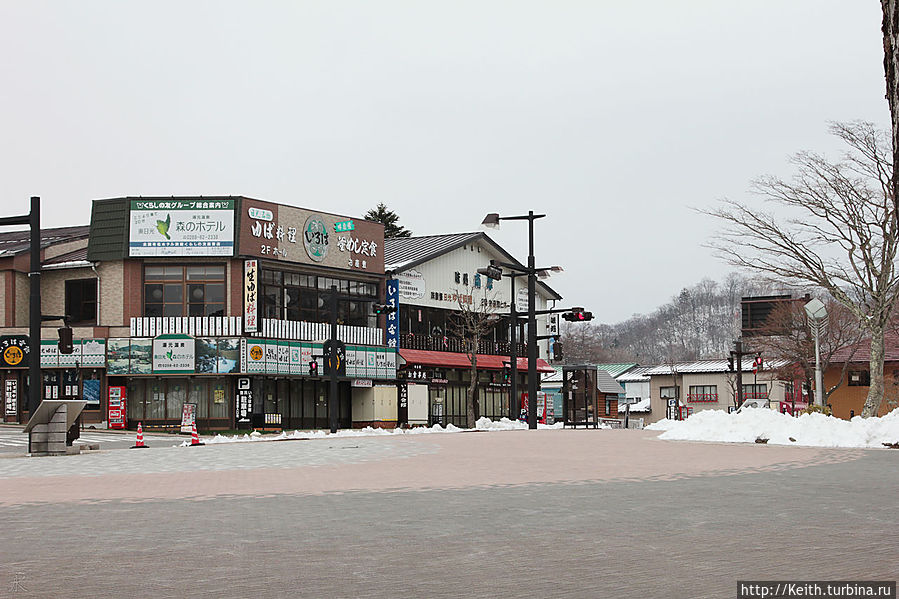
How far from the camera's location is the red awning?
5456cm

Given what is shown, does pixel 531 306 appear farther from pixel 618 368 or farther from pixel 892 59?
pixel 618 368

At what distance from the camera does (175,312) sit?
46688mm

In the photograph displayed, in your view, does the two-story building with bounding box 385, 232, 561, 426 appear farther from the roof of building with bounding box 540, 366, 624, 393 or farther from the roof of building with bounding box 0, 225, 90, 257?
the roof of building with bounding box 540, 366, 624, 393

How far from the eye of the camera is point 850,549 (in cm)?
830

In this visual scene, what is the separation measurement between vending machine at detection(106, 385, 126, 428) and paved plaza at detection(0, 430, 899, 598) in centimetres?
2648

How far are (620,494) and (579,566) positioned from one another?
5501 mm

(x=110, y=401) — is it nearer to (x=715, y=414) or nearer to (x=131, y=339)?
(x=131, y=339)

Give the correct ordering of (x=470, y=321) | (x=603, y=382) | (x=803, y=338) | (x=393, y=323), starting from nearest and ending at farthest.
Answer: (x=393, y=323) < (x=470, y=321) < (x=803, y=338) < (x=603, y=382)

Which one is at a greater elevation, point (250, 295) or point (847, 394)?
point (250, 295)

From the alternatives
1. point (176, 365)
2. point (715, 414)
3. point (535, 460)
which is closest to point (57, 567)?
point (535, 460)

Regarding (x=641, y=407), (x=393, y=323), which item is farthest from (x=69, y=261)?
(x=641, y=407)

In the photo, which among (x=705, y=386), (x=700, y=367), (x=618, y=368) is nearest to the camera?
(x=705, y=386)

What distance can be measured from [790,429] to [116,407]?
3009cm

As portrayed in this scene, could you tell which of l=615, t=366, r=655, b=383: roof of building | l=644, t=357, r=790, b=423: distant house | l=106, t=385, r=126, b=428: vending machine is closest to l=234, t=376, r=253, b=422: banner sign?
l=106, t=385, r=126, b=428: vending machine
